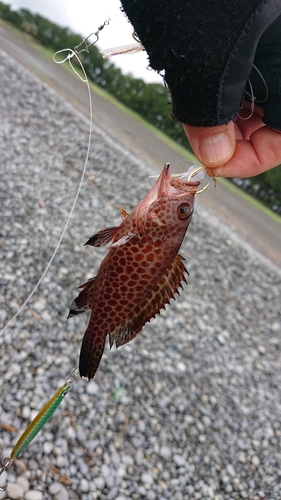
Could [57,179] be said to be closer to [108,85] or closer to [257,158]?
[257,158]

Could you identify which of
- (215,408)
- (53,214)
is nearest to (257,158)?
(215,408)

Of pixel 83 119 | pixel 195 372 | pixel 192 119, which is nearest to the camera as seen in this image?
pixel 192 119

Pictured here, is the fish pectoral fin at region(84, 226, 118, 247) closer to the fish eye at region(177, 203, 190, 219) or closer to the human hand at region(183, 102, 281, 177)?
the fish eye at region(177, 203, 190, 219)

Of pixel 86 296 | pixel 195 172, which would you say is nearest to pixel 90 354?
pixel 86 296

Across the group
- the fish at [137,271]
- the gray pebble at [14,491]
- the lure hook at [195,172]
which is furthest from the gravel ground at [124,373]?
the lure hook at [195,172]

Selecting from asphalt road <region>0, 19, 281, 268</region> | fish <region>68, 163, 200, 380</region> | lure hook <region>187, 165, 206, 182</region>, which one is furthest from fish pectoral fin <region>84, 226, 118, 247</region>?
asphalt road <region>0, 19, 281, 268</region>

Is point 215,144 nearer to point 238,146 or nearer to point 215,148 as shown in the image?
point 215,148

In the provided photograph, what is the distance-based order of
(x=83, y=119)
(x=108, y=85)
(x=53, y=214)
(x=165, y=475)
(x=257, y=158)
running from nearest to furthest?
(x=257, y=158), (x=165, y=475), (x=53, y=214), (x=83, y=119), (x=108, y=85)
